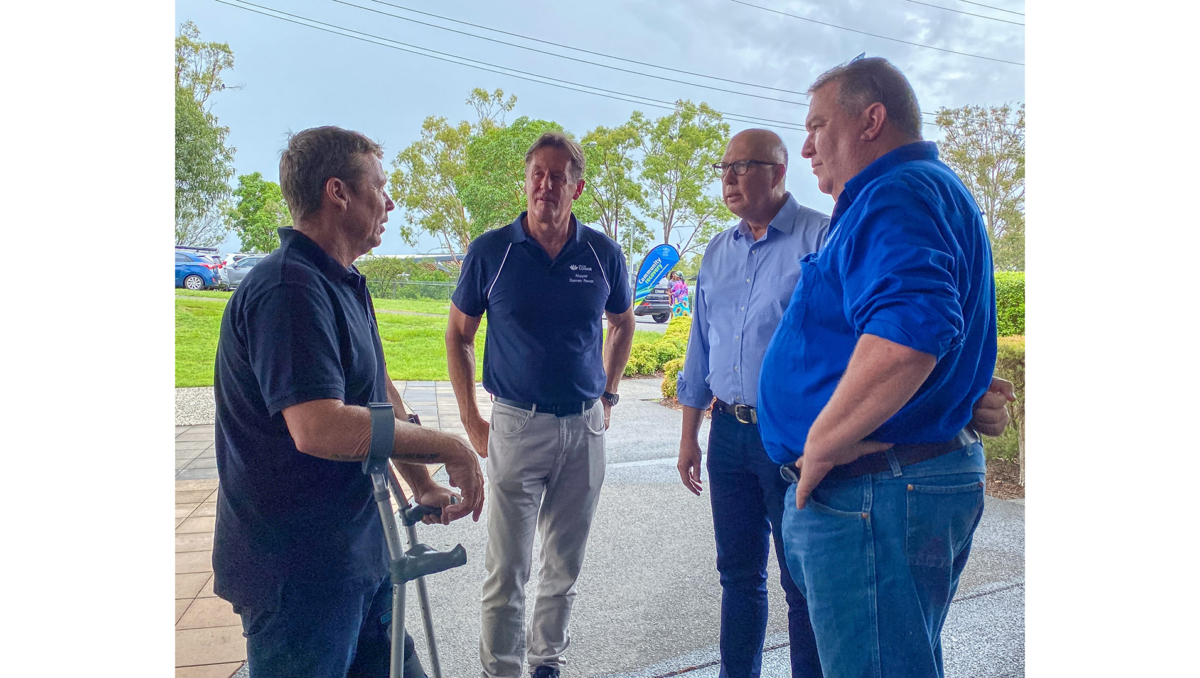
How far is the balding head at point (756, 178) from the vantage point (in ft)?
5.47

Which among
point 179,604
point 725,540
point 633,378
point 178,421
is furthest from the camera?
point 633,378

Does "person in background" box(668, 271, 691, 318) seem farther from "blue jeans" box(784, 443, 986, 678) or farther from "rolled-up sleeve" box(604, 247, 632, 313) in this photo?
"blue jeans" box(784, 443, 986, 678)

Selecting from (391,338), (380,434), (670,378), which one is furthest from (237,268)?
(380,434)

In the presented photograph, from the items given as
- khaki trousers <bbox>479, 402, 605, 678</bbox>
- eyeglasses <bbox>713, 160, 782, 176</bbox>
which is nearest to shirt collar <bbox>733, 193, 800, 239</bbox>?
eyeglasses <bbox>713, 160, 782, 176</bbox>

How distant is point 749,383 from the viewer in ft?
5.18

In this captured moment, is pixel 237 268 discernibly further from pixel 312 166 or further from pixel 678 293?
pixel 312 166

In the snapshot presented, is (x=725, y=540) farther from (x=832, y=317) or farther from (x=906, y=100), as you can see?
(x=906, y=100)

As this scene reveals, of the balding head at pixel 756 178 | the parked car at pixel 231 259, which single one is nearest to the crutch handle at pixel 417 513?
the balding head at pixel 756 178

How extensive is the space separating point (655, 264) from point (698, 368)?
613cm

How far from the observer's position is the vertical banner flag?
7.63 m

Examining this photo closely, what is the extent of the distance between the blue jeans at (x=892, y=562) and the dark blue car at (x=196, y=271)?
10.9 meters

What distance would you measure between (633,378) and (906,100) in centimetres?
655
